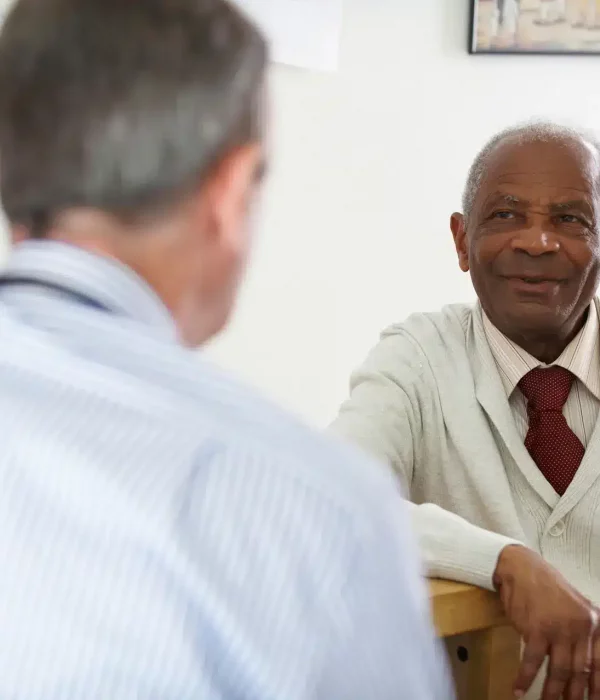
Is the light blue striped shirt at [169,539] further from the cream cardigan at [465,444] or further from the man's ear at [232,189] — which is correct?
the cream cardigan at [465,444]

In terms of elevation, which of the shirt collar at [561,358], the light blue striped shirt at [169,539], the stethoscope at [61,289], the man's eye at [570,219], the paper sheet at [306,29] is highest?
the paper sheet at [306,29]

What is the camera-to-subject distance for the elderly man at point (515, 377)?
4.40 ft

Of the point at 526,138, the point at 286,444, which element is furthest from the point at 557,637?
the point at 526,138

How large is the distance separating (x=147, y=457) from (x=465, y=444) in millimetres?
972

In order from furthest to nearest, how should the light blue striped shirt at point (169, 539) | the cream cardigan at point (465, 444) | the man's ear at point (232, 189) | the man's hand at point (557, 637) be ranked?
the cream cardigan at point (465, 444), the man's hand at point (557, 637), the man's ear at point (232, 189), the light blue striped shirt at point (169, 539)

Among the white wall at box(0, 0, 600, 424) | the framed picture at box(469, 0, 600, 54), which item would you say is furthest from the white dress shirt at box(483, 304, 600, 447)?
the framed picture at box(469, 0, 600, 54)

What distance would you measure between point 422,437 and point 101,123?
3.15ft

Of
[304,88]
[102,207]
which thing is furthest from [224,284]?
[304,88]

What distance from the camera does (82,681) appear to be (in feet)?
1.52

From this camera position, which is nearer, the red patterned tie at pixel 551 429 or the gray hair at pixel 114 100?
the gray hair at pixel 114 100

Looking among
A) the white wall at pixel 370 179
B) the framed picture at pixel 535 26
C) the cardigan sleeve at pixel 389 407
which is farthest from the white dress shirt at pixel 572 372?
the framed picture at pixel 535 26

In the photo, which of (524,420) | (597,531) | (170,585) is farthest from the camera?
(524,420)

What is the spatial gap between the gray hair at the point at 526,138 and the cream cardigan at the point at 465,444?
0.22 m

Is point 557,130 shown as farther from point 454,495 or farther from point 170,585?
point 170,585
